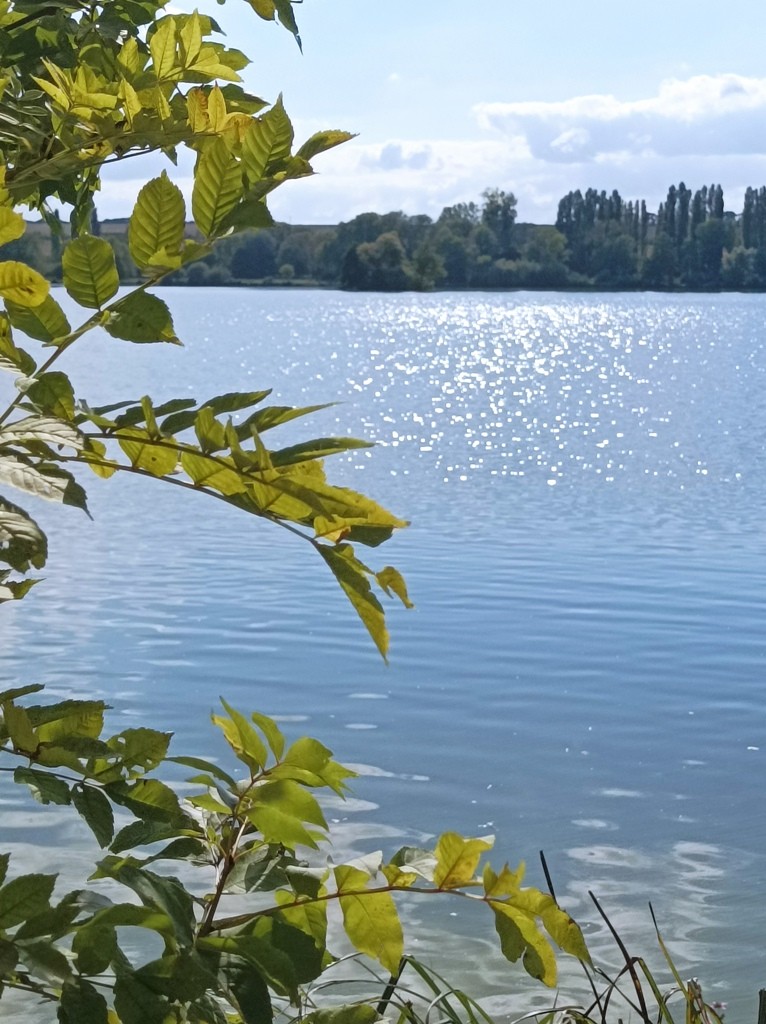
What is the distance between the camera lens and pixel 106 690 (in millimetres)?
10828

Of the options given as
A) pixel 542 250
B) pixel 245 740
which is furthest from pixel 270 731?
pixel 542 250

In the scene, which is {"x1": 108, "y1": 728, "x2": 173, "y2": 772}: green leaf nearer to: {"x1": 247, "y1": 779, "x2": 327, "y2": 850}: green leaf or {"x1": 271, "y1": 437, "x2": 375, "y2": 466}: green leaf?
{"x1": 247, "y1": 779, "x2": 327, "y2": 850}: green leaf

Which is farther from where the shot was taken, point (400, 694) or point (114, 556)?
point (114, 556)

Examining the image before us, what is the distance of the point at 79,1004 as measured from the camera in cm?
114

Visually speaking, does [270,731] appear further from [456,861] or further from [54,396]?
[54,396]

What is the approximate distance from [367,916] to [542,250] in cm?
17876

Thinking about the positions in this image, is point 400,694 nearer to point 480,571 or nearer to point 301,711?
point 301,711

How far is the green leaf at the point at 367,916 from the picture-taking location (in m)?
1.30

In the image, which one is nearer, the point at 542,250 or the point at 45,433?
the point at 45,433

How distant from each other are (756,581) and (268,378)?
1585 inches

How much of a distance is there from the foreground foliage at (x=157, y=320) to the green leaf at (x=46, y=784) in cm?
17

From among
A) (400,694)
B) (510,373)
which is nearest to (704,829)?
(400,694)

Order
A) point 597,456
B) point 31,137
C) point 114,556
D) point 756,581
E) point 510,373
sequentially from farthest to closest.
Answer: point 510,373 → point 597,456 → point 114,556 → point 756,581 → point 31,137

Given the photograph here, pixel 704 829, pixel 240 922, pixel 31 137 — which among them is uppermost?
pixel 31 137
